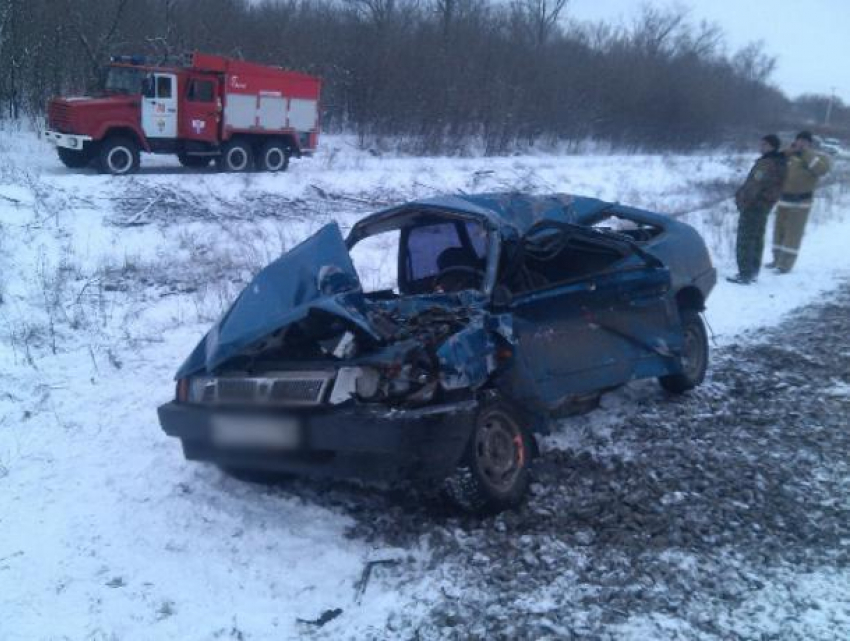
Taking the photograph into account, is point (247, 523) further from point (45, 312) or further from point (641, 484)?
point (45, 312)

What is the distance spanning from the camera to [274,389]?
3.77 meters

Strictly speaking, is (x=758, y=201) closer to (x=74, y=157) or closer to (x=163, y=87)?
(x=163, y=87)

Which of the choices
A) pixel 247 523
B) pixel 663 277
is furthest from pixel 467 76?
pixel 247 523

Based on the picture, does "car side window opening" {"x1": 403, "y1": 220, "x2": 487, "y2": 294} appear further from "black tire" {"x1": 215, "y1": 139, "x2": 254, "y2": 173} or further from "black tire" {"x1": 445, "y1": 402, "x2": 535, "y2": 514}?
"black tire" {"x1": 215, "y1": 139, "x2": 254, "y2": 173}

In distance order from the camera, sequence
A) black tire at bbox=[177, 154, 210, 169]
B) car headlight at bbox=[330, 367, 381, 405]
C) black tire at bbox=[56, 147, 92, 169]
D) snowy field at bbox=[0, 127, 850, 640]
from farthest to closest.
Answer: black tire at bbox=[177, 154, 210, 169]
black tire at bbox=[56, 147, 92, 169]
car headlight at bbox=[330, 367, 381, 405]
snowy field at bbox=[0, 127, 850, 640]

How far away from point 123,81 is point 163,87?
0.80 m

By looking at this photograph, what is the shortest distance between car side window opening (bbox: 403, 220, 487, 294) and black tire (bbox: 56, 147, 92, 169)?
37.9 ft

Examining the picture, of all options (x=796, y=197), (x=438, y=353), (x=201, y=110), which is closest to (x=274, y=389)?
(x=438, y=353)

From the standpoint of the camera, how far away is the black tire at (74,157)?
14.6 metres

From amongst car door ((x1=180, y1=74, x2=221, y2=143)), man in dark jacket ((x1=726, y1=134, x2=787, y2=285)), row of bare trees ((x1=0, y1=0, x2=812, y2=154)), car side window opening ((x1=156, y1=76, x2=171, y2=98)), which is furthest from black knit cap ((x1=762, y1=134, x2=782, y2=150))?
row of bare trees ((x1=0, y1=0, x2=812, y2=154))

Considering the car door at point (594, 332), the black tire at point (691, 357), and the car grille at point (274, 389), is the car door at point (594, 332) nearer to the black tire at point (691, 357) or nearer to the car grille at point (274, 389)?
the black tire at point (691, 357)

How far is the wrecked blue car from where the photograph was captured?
12.1 ft

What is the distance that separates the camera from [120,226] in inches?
448

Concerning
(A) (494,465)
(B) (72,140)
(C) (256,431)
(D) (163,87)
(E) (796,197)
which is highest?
(D) (163,87)
